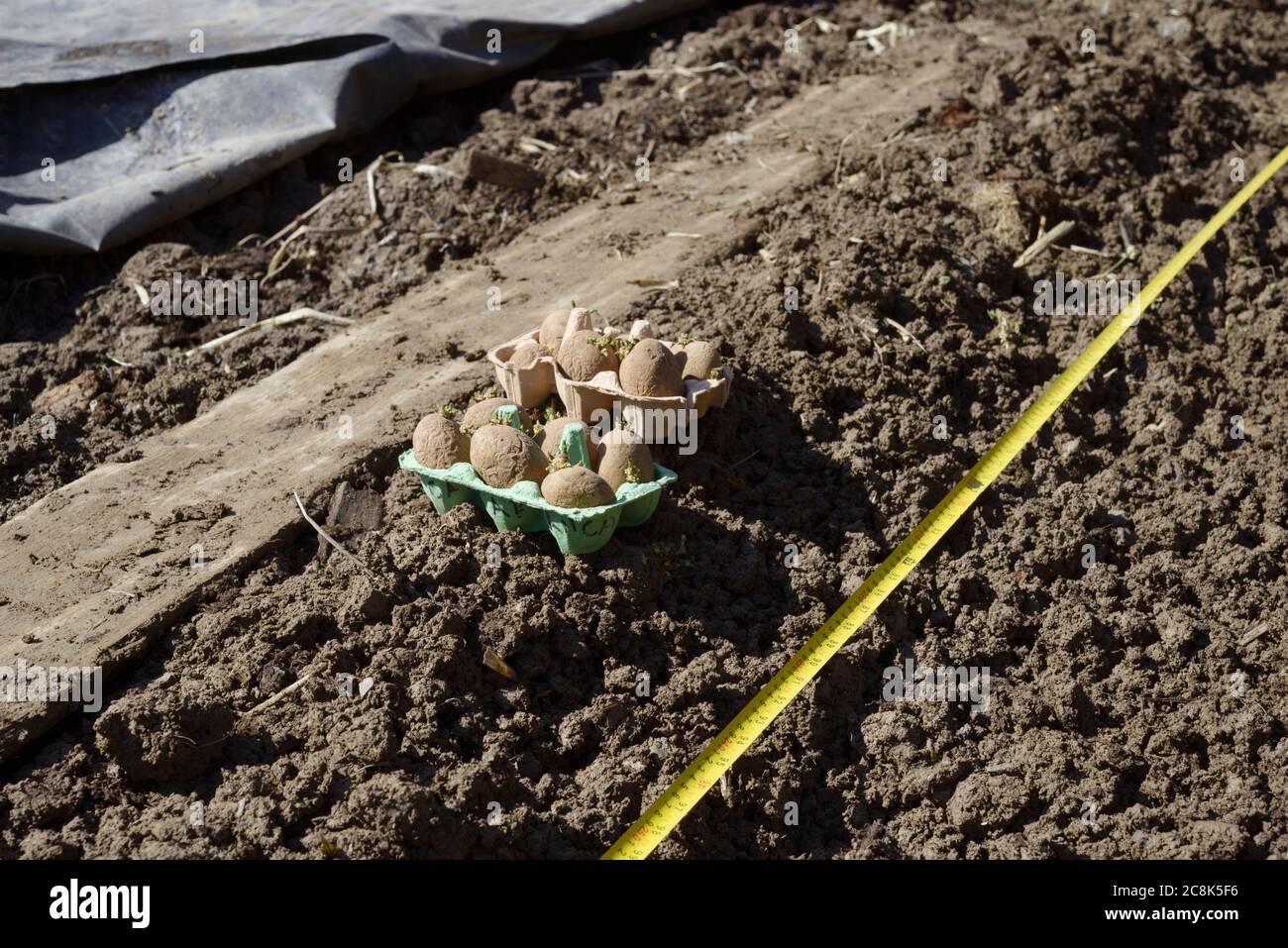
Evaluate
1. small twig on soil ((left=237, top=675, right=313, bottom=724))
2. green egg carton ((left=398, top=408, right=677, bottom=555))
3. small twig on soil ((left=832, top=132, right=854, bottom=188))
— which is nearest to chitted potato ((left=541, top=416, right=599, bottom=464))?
green egg carton ((left=398, top=408, right=677, bottom=555))

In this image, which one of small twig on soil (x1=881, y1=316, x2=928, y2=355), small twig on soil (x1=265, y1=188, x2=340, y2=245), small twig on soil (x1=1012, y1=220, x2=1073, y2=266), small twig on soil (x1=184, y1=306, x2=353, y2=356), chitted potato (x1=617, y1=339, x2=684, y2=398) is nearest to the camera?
chitted potato (x1=617, y1=339, x2=684, y2=398)

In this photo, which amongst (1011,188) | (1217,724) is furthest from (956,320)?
(1217,724)

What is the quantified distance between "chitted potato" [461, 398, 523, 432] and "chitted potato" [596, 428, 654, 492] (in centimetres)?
40

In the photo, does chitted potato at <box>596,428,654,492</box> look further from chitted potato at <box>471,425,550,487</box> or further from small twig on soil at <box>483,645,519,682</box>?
small twig on soil at <box>483,645,519,682</box>

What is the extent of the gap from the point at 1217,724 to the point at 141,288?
4669 millimetres

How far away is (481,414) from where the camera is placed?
14.0 ft

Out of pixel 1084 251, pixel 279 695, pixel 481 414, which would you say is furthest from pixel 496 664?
Answer: pixel 1084 251

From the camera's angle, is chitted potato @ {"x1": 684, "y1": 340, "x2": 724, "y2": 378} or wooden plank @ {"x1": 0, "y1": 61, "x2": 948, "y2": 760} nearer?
wooden plank @ {"x1": 0, "y1": 61, "x2": 948, "y2": 760}

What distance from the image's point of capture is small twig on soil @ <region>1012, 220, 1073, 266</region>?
5.85 m

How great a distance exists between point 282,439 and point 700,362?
158 cm

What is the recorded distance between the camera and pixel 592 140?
6.85 metres

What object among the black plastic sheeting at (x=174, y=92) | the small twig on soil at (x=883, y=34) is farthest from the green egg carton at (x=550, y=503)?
the small twig on soil at (x=883, y=34)

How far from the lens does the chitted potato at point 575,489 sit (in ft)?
12.8

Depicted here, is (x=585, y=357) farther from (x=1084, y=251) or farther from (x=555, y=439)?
(x=1084, y=251)
